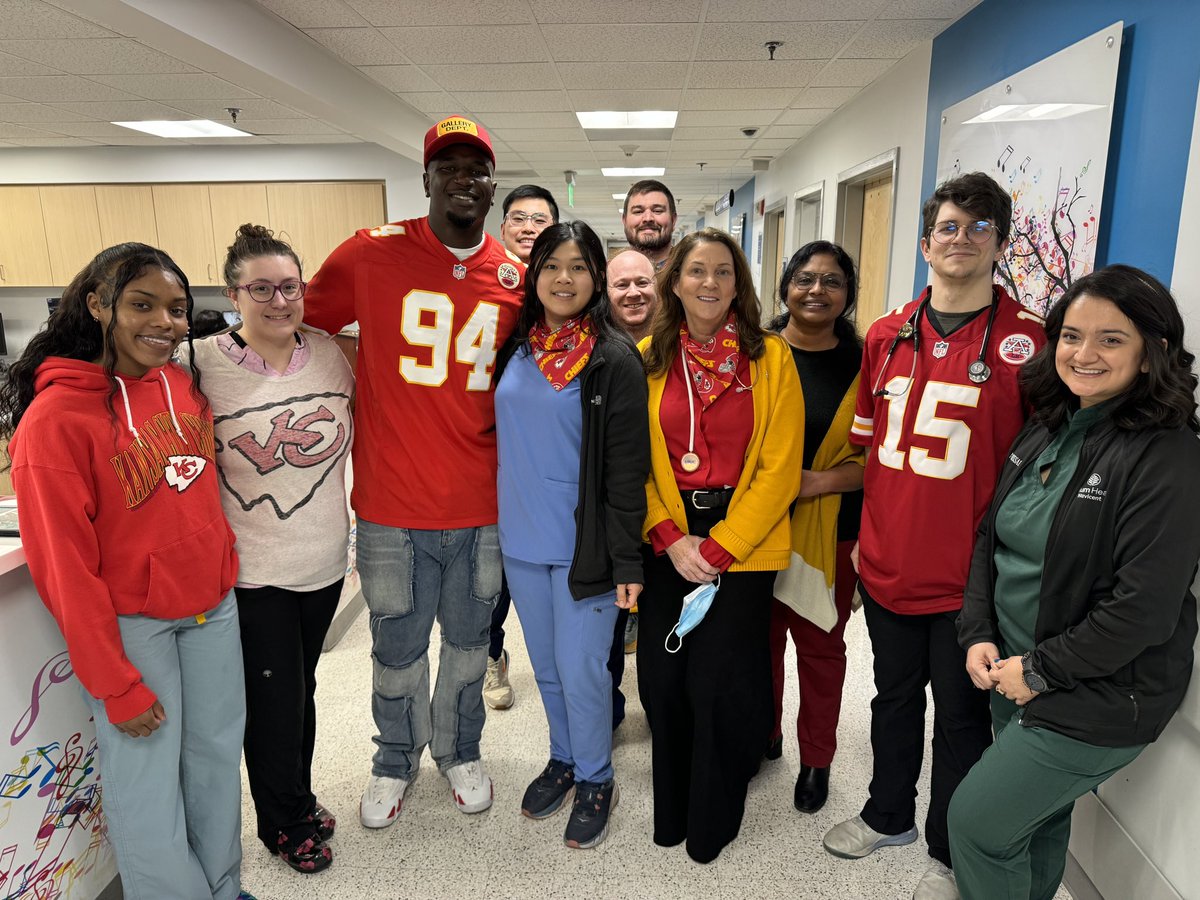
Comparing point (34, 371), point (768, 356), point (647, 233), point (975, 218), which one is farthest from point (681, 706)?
point (647, 233)

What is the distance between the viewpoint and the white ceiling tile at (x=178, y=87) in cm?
416

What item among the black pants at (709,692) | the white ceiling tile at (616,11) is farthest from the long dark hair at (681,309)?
the white ceiling tile at (616,11)

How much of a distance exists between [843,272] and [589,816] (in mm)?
1660

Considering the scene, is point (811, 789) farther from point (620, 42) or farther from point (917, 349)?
point (620, 42)

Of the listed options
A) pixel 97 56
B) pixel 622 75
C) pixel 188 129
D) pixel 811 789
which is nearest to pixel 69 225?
pixel 188 129

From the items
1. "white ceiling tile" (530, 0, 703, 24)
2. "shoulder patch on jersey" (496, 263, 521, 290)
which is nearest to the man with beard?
"white ceiling tile" (530, 0, 703, 24)

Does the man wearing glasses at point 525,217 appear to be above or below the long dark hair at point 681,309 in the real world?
above

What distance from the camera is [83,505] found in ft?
4.33

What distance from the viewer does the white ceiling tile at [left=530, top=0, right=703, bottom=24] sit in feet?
10.4

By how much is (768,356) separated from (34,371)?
1.54 metres

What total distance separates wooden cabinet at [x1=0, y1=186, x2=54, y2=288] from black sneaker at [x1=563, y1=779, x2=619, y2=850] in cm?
726

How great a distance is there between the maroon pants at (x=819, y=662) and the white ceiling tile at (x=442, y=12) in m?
2.74

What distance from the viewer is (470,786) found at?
2.17 meters

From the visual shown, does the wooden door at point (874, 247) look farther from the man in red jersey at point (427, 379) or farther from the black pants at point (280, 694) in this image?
the black pants at point (280, 694)
